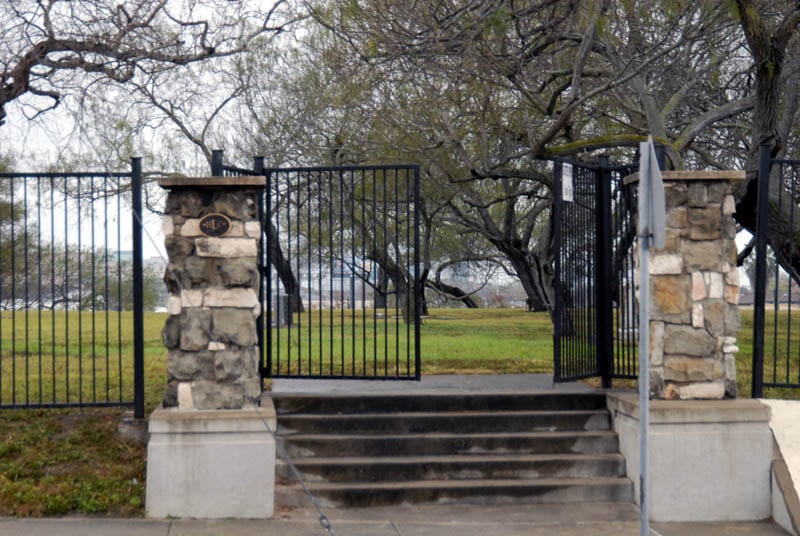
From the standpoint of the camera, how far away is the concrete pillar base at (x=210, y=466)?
314 inches

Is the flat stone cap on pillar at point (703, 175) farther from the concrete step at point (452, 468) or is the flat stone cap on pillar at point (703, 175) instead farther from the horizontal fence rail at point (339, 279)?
the concrete step at point (452, 468)

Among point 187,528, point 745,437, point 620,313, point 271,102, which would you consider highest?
point 271,102

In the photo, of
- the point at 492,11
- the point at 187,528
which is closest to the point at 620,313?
the point at 492,11

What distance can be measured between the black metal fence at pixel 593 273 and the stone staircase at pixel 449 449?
1.55 ft

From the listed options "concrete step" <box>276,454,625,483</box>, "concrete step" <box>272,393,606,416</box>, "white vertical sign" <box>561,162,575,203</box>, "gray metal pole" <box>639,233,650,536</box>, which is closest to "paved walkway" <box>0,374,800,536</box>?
"concrete step" <box>276,454,625,483</box>

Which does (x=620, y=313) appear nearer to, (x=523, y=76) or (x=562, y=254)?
(x=562, y=254)

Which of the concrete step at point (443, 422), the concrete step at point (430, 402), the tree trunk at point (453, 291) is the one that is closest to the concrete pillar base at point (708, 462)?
the concrete step at point (443, 422)

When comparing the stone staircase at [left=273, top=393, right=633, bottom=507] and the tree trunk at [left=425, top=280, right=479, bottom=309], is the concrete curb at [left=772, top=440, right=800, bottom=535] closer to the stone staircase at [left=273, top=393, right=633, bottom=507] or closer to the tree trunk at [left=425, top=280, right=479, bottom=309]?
the stone staircase at [left=273, top=393, right=633, bottom=507]

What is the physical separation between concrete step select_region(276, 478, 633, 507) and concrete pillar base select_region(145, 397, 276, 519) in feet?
1.03

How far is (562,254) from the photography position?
973 centimetres

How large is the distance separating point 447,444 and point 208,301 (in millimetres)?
2493

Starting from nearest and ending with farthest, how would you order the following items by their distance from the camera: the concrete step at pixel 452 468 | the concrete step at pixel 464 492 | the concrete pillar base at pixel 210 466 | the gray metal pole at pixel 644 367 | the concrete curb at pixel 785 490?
the gray metal pole at pixel 644 367 < the concrete curb at pixel 785 490 < the concrete pillar base at pixel 210 466 < the concrete step at pixel 464 492 < the concrete step at pixel 452 468

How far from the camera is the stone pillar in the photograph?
318 inches

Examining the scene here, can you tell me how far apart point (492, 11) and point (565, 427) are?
475 centimetres
